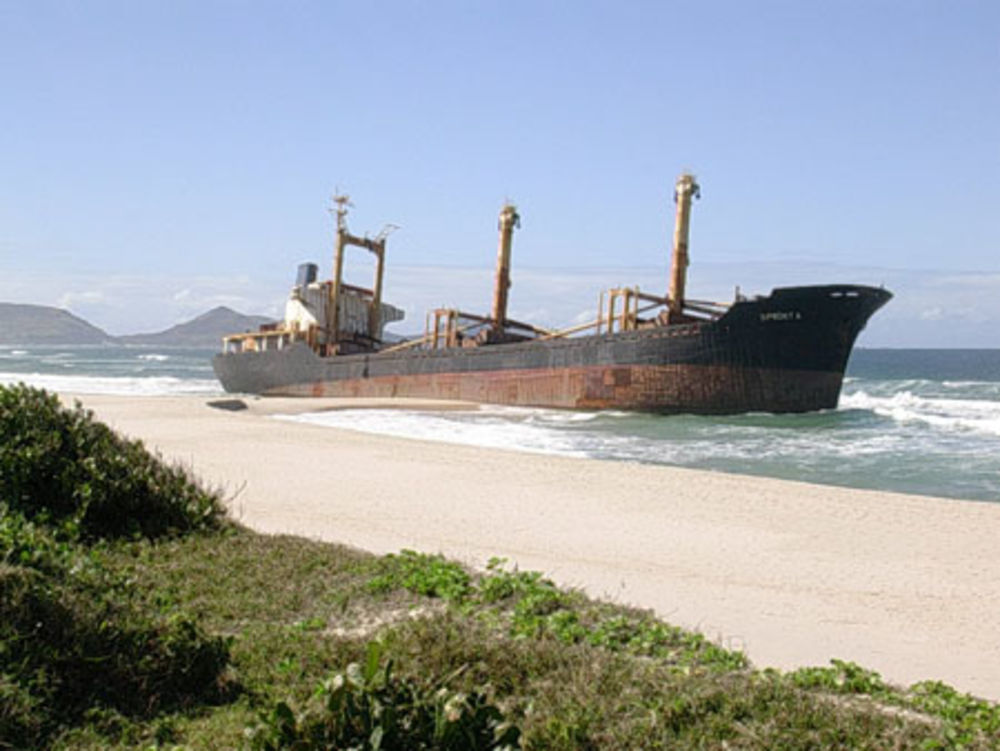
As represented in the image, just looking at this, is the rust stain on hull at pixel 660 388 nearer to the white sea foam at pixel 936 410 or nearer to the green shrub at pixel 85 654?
the white sea foam at pixel 936 410

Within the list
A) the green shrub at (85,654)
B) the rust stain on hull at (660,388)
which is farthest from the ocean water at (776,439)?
the green shrub at (85,654)

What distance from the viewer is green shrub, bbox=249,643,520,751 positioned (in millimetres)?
2982

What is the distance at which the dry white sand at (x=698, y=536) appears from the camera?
19.0 ft

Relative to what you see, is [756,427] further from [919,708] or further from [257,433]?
[919,708]

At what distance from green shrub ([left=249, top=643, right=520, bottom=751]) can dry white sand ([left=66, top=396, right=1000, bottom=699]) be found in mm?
2334

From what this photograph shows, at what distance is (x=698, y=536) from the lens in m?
8.87

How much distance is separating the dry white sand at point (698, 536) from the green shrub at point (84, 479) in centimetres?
112

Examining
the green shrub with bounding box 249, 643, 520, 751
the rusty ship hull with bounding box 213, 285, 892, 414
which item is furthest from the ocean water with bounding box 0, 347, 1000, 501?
the green shrub with bounding box 249, 643, 520, 751

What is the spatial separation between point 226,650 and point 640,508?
21.7 feet

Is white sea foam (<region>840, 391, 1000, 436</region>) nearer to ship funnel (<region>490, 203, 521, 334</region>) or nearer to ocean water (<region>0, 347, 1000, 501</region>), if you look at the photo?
ocean water (<region>0, 347, 1000, 501</region>)

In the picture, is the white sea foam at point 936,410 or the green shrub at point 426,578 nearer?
the green shrub at point 426,578

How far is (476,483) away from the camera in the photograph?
11.9 m

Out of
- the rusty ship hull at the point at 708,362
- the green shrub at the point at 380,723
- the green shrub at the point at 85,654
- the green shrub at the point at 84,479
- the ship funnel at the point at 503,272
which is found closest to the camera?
the green shrub at the point at 380,723

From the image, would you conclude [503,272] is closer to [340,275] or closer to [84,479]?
[340,275]
